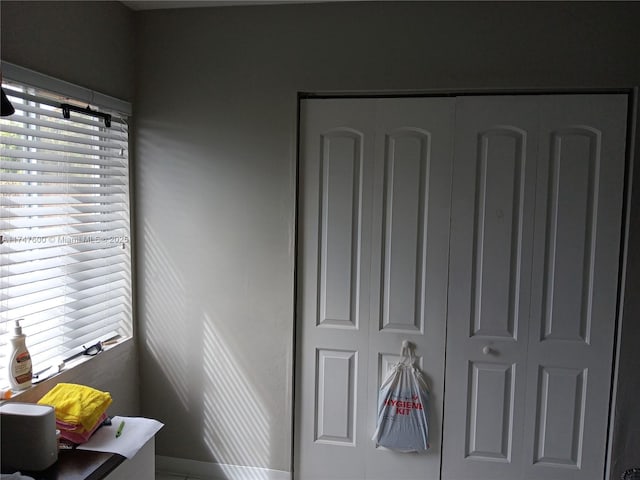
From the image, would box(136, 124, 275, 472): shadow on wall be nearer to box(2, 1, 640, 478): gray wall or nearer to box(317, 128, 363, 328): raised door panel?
box(2, 1, 640, 478): gray wall

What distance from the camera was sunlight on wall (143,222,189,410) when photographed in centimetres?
259

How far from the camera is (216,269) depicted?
8.32 feet

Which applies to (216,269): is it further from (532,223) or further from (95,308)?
(532,223)

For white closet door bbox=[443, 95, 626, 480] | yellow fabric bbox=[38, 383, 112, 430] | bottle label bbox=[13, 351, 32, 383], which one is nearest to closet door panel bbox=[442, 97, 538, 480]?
white closet door bbox=[443, 95, 626, 480]

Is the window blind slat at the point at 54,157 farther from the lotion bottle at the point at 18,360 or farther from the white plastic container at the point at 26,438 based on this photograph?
the white plastic container at the point at 26,438

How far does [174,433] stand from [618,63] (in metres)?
2.95

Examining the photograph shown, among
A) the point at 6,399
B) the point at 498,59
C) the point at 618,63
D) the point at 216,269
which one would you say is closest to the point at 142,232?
the point at 216,269

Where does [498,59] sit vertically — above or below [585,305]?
above

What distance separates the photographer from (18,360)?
1789mm

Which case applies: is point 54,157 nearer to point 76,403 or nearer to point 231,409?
point 76,403

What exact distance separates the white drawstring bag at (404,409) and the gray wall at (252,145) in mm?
510

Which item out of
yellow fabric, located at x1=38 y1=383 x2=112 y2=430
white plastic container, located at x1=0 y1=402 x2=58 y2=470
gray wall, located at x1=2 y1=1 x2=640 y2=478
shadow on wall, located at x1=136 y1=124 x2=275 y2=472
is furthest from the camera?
shadow on wall, located at x1=136 y1=124 x2=275 y2=472

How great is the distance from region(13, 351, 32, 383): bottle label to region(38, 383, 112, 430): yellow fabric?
0.36 ft

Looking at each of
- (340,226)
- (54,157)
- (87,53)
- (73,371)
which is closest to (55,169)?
(54,157)
